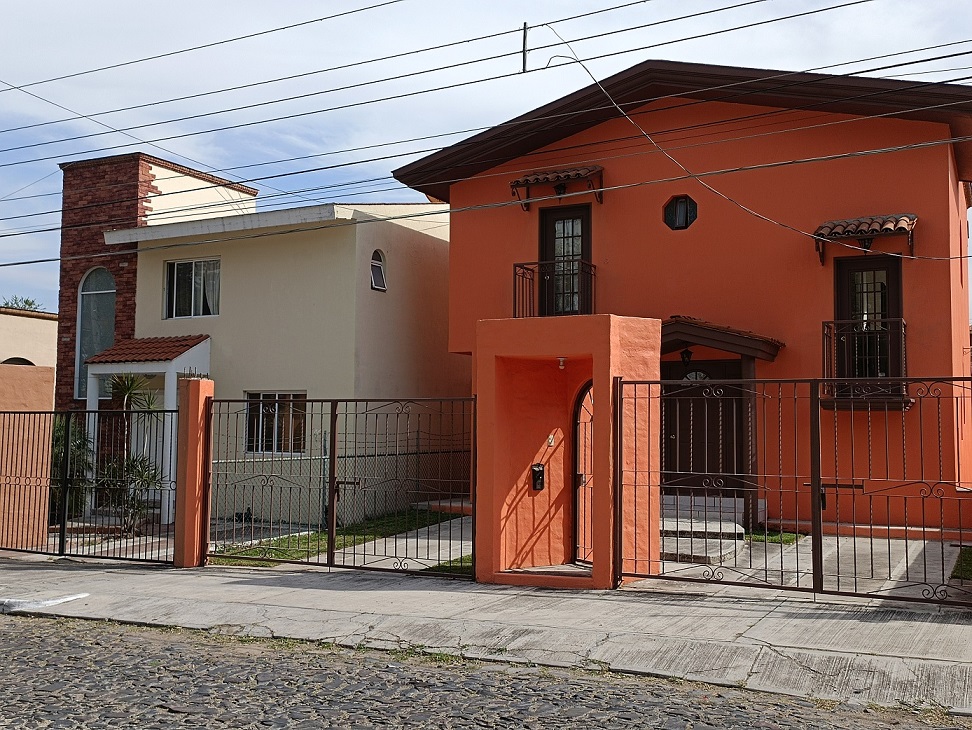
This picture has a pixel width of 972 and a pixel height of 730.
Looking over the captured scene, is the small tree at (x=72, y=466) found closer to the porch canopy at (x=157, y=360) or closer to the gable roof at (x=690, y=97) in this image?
the porch canopy at (x=157, y=360)

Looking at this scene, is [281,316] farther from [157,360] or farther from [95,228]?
[95,228]

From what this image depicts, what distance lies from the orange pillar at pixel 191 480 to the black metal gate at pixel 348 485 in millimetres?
355

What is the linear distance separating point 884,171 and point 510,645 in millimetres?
10945

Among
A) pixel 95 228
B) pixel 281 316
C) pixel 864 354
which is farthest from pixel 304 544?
pixel 95 228

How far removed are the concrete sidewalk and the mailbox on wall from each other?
1337 millimetres

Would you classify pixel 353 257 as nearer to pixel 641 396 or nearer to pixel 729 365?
pixel 729 365

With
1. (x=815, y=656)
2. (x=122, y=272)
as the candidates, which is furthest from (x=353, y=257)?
(x=815, y=656)

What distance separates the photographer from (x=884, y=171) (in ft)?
50.1

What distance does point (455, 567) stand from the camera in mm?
11734

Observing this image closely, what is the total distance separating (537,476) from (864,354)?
690 cm

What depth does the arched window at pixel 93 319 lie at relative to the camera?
68.3 feet

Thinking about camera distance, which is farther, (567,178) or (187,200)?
(187,200)

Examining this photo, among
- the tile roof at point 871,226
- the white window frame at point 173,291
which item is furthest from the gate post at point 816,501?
the white window frame at point 173,291

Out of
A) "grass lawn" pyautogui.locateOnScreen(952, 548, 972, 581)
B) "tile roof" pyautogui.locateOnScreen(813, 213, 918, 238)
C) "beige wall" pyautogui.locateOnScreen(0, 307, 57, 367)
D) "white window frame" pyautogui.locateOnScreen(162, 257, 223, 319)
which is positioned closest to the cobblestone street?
"grass lawn" pyautogui.locateOnScreen(952, 548, 972, 581)
